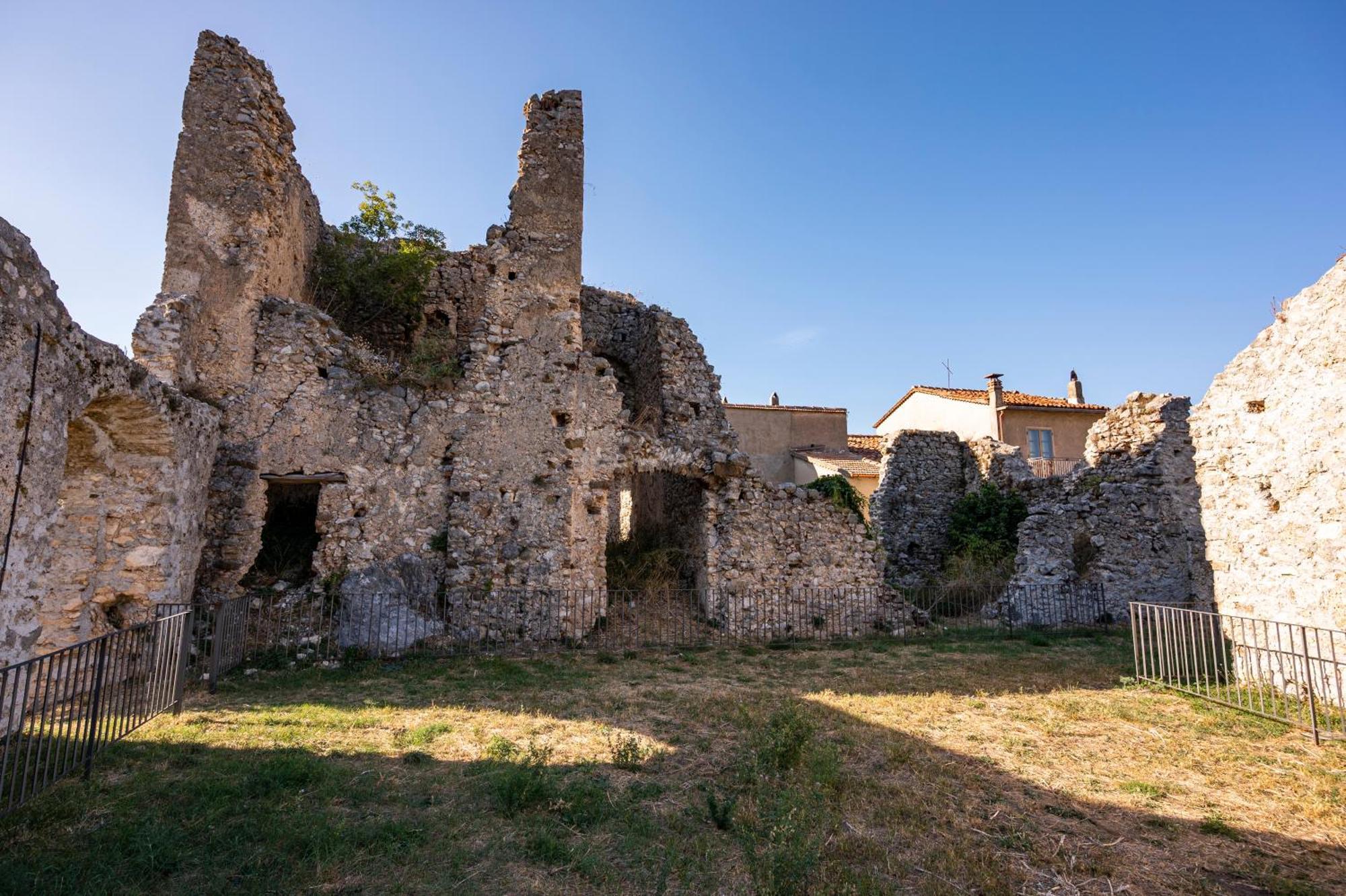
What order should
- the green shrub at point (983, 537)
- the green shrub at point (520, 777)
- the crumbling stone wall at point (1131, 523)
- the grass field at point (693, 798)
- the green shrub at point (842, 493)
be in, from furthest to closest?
A: 1. the green shrub at point (983, 537)
2. the crumbling stone wall at point (1131, 523)
3. the green shrub at point (842, 493)
4. the green shrub at point (520, 777)
5. the grass field at point (693, 798)

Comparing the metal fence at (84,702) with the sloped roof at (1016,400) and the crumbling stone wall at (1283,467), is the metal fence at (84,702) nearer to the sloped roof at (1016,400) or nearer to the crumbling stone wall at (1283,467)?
the crumbling stone wall at (1283,467)

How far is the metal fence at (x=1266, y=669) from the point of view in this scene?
6.20m

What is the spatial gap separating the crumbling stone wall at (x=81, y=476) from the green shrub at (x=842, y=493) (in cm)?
1041

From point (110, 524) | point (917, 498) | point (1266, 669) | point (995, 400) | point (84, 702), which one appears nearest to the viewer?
point (84, 702)

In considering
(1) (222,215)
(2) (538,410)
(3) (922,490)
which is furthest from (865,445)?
(1) (222,215)

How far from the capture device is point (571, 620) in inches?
420

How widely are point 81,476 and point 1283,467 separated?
13.9 meters

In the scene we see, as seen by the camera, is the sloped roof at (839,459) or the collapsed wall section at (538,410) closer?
the collapsed wall section at (538,410)

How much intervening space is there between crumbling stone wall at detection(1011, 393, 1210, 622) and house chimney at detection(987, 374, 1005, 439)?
10426 millimetres

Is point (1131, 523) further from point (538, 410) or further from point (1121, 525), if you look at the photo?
point (538, 410)

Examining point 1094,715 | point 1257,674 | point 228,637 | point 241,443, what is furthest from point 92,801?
point 1257,674

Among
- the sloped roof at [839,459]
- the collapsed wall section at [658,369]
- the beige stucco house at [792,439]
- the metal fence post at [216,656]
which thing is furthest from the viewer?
the beige stucco house at [792,439]

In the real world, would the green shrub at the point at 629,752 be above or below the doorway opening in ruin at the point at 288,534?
below

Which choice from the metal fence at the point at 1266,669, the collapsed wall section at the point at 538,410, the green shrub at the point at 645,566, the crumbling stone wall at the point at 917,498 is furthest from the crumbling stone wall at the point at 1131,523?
the collapsed wall section at the point at 538,410
